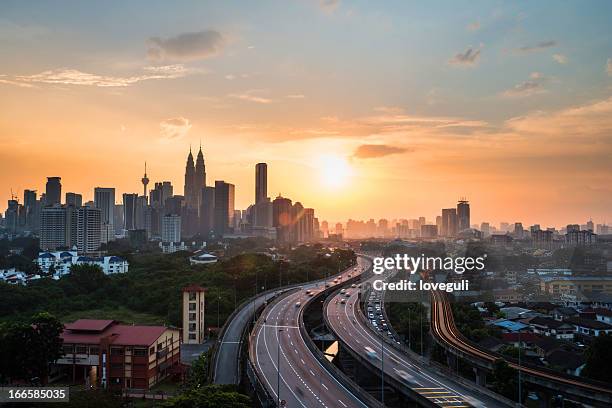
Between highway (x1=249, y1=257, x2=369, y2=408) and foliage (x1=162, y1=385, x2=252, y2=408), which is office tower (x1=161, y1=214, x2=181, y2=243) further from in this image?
→ foliage (x1=162, y1=385, x2=252, y2=408)

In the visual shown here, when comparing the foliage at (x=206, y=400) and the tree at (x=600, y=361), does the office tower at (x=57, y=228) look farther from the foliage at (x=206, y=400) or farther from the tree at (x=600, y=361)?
the tree at (x=600, y=361)

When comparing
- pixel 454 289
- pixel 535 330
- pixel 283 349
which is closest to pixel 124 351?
pixel 283 349

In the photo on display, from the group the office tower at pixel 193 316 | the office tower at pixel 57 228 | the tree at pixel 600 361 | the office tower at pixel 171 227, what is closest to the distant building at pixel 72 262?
the office tower at pixel 57 228

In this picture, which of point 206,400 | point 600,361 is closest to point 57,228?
point 206,400

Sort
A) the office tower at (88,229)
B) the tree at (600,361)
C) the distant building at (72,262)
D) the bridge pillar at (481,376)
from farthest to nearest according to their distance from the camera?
the office tower at (88,229)
the distant building at (72,262)
the bridge pillar at (481,376)
the tree at (600,361)

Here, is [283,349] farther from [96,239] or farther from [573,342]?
[96,239]

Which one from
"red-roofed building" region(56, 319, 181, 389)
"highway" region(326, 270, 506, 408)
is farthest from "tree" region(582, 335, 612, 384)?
"red-roofed building" region(56, 319, 181, 389)
